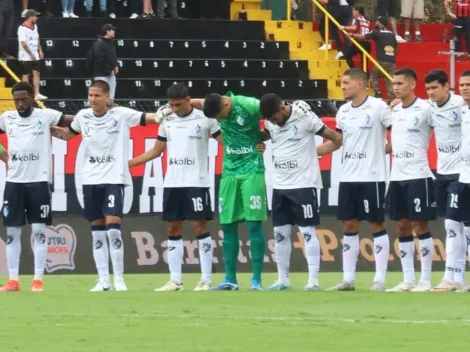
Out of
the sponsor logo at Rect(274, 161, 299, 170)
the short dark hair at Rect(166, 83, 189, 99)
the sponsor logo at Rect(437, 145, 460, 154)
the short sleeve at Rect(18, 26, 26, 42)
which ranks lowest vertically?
the sponsor logo at Rect(274, 161, 299, 170)

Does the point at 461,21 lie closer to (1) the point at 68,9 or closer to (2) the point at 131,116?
(1) the point at 68,9

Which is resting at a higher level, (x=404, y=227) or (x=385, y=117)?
(x=385, y=117)

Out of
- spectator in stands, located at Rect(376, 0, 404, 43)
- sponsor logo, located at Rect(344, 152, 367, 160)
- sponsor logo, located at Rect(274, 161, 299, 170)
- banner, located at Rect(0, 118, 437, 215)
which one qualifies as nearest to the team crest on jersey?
banner, located at Rect(0, 118, 437, 215)

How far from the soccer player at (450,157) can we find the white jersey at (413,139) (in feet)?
0.39

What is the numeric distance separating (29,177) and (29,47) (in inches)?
347

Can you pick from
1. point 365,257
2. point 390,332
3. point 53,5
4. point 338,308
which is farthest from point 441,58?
point 390,332

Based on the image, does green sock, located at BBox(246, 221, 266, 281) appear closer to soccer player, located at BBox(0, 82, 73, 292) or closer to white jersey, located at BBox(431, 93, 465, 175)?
white jersey, located at BBox(431, 93, 465, 175)

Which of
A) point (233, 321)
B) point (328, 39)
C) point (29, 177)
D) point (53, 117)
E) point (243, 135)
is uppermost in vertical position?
point (328, 39)

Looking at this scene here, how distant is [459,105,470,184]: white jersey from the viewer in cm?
1540

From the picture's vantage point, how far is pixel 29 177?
16.4 meters

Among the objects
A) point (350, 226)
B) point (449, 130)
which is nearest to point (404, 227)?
point (350, 226)

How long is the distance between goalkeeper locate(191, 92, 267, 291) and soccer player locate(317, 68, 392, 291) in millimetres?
887

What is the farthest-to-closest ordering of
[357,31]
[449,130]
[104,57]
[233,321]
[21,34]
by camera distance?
[357,31] → [104,57] → [21,34] → [449,130] → [233,321]

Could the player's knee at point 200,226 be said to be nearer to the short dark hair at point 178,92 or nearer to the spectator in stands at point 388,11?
the short dark hair at point 178,92
